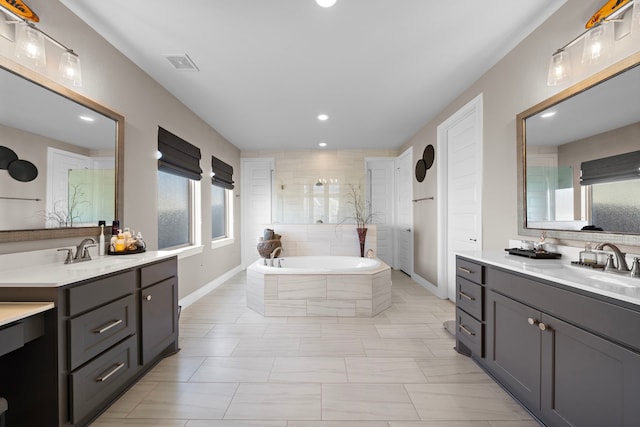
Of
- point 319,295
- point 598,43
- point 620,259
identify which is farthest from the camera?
point 319,295

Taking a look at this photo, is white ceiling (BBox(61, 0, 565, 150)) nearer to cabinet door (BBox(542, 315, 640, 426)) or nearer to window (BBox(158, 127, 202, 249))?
window (BBox(158, 127, 202, 249))

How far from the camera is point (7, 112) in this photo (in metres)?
1.51

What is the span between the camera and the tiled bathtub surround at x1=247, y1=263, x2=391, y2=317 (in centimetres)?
320

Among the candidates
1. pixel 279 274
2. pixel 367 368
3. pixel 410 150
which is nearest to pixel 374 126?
pixel 410 150

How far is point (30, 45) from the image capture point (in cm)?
155

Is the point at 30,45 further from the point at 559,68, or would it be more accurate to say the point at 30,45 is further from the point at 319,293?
the point at 559,68

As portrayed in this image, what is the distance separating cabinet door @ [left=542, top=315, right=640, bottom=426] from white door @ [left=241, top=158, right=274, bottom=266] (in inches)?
197

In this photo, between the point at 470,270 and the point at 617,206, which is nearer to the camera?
the point at 617,206

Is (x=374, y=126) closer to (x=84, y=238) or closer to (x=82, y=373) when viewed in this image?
(x=84, y=238)

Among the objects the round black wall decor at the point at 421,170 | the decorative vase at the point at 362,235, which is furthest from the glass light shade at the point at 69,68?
the decorative vase at the point at 362,235

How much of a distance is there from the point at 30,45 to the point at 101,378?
1.84m

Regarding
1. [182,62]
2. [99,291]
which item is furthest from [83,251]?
[182,62]

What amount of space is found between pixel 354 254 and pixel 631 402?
166 inches

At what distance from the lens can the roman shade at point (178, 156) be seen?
303 centimetres
